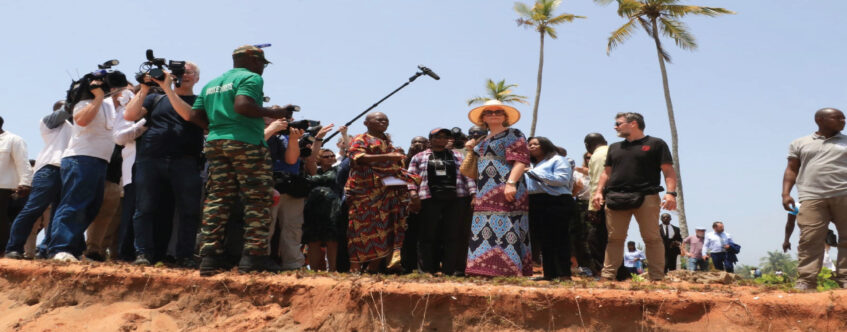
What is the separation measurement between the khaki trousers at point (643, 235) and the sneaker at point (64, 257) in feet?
15.6

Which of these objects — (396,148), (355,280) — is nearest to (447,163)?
(396,148)

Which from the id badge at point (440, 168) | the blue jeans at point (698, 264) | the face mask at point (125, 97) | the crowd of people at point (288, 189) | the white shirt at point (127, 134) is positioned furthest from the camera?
the blue jeans at point (698, 264)

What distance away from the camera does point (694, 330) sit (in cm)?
393

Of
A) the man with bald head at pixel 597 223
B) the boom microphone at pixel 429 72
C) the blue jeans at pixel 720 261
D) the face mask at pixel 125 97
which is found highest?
the boom microphone at pixel 429 72

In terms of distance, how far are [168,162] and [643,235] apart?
13.8 feet

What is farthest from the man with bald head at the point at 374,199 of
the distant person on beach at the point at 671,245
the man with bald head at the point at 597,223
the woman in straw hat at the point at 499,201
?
the distant person on beach at the point at 671,245

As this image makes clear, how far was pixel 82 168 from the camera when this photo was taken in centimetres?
544

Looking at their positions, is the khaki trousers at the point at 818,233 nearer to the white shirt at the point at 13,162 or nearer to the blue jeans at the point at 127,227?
the blue jeans at the point at 127,227

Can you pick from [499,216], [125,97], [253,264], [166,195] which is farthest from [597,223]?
[125,97]

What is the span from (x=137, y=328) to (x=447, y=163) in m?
3.23

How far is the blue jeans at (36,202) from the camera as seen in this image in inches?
223

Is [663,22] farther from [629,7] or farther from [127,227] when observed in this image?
[127,227]

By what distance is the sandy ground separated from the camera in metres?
3.96

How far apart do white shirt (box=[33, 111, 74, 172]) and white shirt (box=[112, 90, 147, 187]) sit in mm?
702
